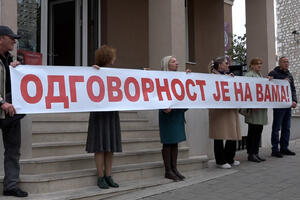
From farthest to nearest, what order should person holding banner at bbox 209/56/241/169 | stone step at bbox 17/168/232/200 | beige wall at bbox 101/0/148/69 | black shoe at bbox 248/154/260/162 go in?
1. beige wall at bbox 101/0/148/69
2. black shoe at bbox 248/154/260/162
3. person holding banner at bbox 209/56/241/169
4. stone step at bbox 17/168/232/200

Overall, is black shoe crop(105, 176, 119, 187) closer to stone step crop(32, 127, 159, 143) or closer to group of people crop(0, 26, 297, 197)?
group of people crop(0, 26, 297, 197)

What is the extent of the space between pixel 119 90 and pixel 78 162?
1080 mm

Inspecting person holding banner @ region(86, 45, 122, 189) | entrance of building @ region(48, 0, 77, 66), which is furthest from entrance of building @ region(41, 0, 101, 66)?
person holding banner @ region(86, 45, 122, 189)

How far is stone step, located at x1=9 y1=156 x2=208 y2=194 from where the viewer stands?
4141mm

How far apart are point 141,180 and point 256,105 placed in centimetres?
271

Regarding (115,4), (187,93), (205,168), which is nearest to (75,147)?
(187,93)

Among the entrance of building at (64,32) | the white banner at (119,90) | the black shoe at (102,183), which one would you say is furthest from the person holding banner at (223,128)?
the entrance of building at (64,32)

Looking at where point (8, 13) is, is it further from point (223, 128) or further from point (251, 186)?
point (251, 186)

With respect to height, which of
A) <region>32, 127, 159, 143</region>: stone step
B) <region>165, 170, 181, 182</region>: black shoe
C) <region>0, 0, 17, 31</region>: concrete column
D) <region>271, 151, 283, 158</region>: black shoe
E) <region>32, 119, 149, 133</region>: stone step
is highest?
<region>0, 0, 17, 31</region>: concrete column

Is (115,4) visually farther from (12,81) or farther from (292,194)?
(292,194)

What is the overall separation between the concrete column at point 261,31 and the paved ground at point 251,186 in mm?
3602

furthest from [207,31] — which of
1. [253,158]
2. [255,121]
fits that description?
[253,158]

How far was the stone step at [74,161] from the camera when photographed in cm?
442

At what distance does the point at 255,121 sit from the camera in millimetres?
6582
